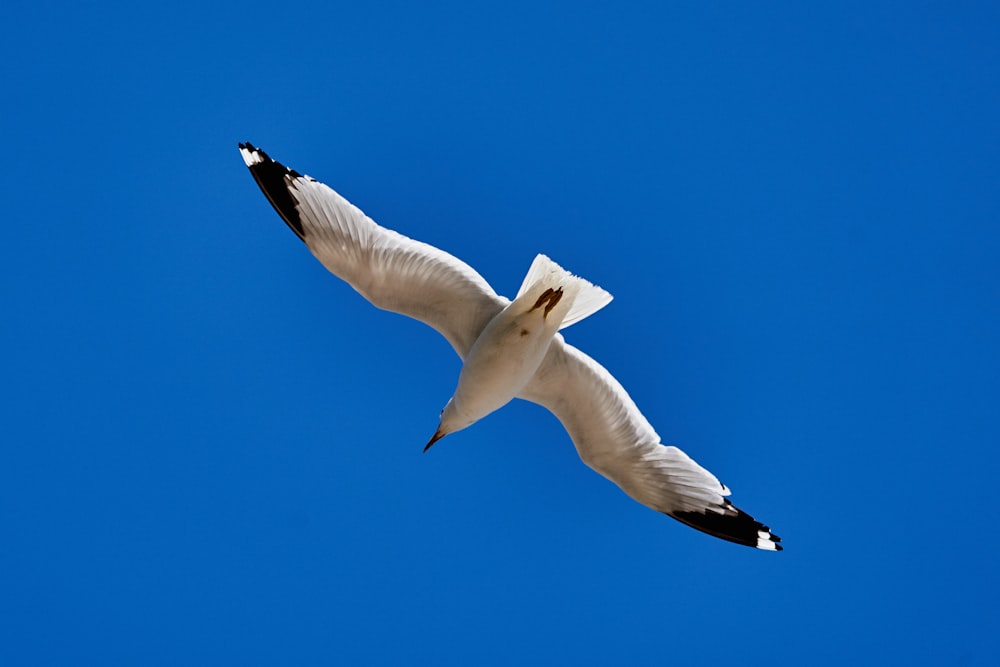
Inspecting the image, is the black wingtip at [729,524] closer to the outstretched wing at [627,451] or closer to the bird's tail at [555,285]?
the outstretched wing at [627,451]

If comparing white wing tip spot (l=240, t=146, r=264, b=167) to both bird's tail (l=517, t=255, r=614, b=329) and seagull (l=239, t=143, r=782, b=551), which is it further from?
bird's tail (l=517, t=255, r=614, b=329)

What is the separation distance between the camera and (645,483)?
21.1ft

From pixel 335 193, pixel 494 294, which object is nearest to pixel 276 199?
pixel 335 193

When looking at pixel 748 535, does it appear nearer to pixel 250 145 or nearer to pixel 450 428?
pixel 450 428

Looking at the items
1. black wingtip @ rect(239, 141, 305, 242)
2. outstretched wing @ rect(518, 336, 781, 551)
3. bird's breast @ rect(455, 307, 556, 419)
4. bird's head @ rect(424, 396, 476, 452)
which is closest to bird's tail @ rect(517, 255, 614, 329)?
bird's breast @ rect(455, 307, 556, 419)

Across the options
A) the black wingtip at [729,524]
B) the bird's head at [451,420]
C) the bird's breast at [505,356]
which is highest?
the black wingtip at [729,524]

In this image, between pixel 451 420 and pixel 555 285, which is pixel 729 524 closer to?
pixel 451 420

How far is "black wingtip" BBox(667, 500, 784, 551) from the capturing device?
20.9ft

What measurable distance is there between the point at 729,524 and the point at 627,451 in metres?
0.78

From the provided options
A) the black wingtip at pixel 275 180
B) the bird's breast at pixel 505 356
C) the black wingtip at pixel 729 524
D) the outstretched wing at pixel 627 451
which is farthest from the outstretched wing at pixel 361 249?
the black wingtip at pixel 729 524

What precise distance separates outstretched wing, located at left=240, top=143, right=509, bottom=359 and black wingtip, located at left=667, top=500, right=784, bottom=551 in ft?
6.07

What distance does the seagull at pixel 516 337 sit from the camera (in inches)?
224

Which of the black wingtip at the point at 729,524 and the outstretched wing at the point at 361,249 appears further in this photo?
the black wingtip at the point at 729,524

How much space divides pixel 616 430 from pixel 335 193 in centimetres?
215
